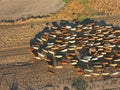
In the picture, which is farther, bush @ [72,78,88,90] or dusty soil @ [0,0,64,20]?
dusty soil @ [0,0,64,20]

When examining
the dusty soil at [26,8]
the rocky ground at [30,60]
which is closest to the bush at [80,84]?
the rocky ground at [30,60]

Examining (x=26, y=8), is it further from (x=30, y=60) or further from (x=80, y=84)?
(x=80, y=84)

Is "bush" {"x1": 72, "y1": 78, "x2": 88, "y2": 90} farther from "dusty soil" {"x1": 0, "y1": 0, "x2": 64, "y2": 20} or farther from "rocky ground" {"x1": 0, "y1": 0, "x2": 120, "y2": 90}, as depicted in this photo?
"dusty soil" {"x1": 0, "y1": 0, "x2": 64, "y2": 20}

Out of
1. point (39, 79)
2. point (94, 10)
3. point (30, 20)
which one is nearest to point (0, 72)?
point (39, 79)

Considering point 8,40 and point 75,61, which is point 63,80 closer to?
point 75,61

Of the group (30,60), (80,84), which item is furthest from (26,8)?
(80,84)

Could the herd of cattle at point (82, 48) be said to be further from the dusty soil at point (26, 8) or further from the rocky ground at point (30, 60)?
the dusty soil at point (26, 8)

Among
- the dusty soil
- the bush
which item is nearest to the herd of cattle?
the bush
